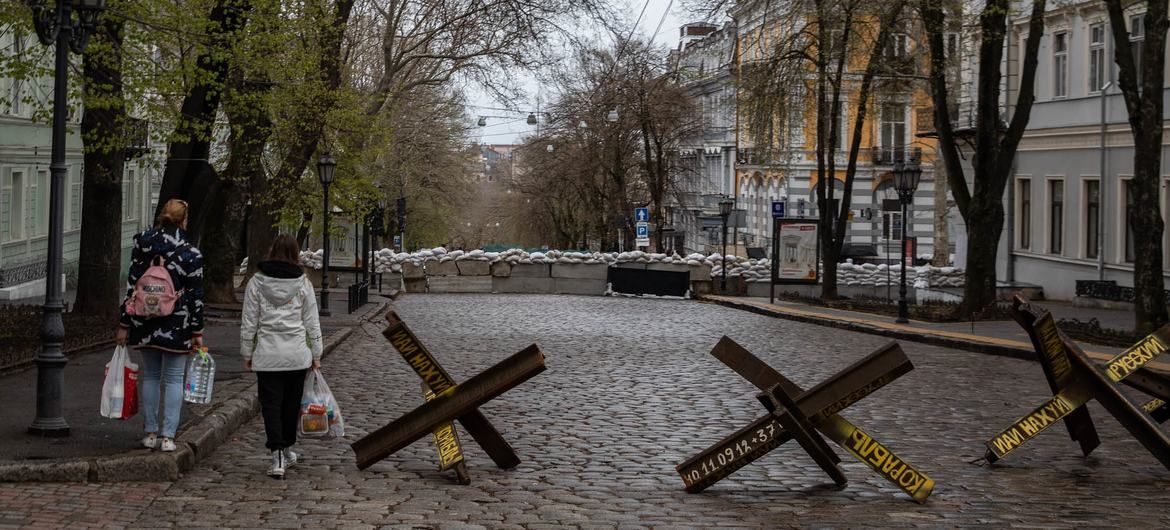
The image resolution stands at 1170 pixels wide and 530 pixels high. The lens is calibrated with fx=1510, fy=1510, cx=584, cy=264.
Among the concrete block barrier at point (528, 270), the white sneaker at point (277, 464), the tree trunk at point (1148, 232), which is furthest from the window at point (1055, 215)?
the white sneaker at point (277, 464)

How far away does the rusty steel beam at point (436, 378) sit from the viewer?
30.4 feet

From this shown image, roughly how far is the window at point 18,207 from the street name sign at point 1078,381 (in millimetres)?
30692

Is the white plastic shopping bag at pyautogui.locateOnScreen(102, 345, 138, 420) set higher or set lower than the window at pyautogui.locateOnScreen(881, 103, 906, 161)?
lower

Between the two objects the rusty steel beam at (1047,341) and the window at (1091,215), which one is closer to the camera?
the rusty steel beam at (1047,341)

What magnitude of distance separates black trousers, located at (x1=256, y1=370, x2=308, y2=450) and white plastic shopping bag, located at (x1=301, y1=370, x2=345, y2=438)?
64 mm

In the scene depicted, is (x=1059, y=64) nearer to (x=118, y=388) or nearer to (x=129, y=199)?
(x=118, y=388)

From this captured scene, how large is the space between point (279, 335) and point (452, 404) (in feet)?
3.90

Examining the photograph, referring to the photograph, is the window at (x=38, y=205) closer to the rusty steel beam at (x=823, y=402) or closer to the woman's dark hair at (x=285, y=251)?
the woman's dark hair at (x=285, y=251)

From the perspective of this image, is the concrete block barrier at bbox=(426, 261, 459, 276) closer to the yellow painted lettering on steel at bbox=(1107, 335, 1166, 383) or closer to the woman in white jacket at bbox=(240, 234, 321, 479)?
the woman in white jacket at bbox=(240, 234, 321, 479)

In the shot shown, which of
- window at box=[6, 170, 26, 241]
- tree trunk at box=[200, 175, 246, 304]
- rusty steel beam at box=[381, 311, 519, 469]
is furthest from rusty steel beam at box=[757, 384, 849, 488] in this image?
window at box=[6, 170, 26, 241]

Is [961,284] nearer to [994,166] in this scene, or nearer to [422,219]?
[994,166]

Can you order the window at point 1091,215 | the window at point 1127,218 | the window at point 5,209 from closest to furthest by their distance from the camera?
the window at point 1127,218 → the window at point 5,209 → the window at point 1091,215

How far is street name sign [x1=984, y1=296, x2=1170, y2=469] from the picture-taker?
9125 millimetres

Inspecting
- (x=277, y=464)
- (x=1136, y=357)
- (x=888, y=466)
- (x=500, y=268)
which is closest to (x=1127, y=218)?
(x=500, y=268)
